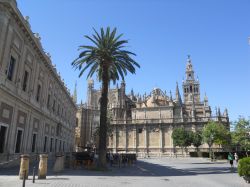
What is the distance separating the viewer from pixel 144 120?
74.7 meters

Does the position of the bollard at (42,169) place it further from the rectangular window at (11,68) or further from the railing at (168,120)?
the railing at (168,120)

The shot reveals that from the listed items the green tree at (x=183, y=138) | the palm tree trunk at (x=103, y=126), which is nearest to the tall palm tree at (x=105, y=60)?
the palm tree trunk at (x=103, y=126)

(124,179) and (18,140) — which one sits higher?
(18,140)

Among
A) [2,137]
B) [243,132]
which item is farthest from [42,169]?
[243,132]

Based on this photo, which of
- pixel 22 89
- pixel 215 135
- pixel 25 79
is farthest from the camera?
pixel 215 135

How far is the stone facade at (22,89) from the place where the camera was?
58.0 feet

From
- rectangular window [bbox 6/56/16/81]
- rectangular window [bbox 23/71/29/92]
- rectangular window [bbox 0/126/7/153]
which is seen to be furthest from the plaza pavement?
rectangular window [bbox 23/71/29/92]

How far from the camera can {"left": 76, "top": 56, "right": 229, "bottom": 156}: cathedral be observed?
69188 mm

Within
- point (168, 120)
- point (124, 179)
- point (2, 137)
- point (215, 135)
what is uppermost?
point (168, 120)

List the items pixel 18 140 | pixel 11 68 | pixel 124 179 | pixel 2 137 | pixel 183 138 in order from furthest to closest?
1. pixel 183 138
2. pixel 18 140
3. pixel 11 68
4. pixel 2 137
5. pixel 124 179

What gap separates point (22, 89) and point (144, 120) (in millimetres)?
55827

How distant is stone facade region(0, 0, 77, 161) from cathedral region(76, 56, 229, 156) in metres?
42.7

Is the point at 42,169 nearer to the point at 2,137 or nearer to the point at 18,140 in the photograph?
the point at 2,137

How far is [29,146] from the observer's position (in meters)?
23.7
